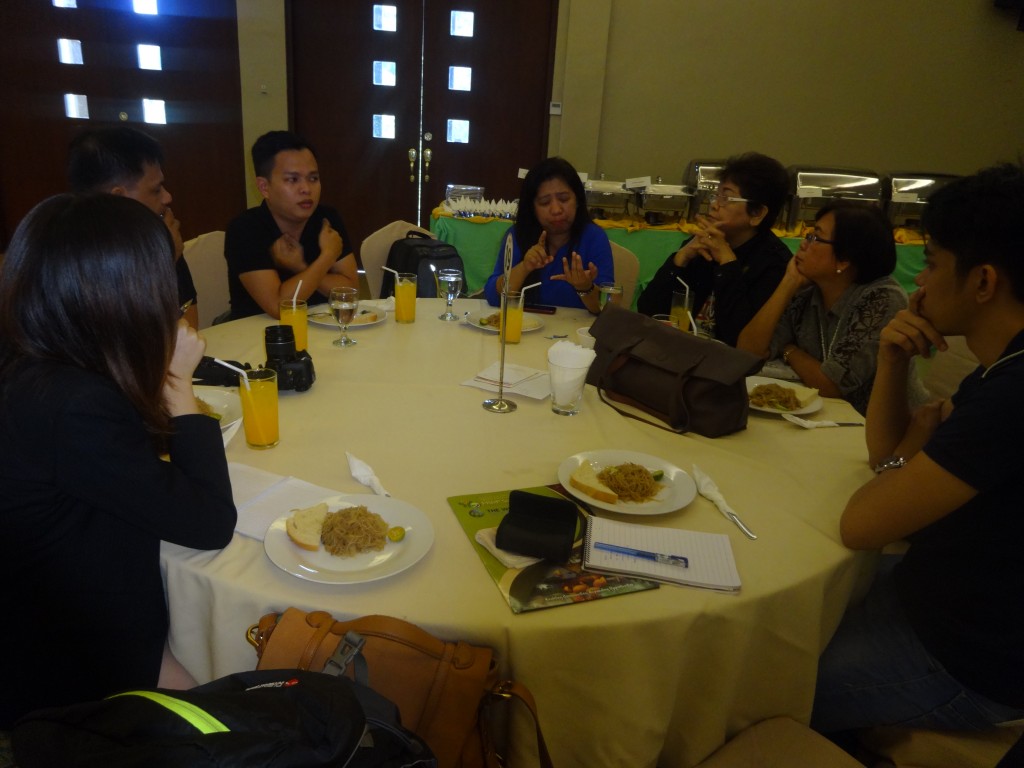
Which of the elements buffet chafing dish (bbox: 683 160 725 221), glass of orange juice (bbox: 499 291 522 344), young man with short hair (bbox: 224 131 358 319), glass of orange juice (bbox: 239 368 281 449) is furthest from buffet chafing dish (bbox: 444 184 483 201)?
glass of orange juice (bbox: 239 368 281 449)

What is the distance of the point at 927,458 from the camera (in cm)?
104

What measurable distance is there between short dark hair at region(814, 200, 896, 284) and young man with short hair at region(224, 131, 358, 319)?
1772 millimetres

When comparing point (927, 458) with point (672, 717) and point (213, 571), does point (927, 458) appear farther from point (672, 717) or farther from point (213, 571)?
point (213, 571)

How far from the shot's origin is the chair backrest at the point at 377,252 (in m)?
3.42

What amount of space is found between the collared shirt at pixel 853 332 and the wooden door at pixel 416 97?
418cm

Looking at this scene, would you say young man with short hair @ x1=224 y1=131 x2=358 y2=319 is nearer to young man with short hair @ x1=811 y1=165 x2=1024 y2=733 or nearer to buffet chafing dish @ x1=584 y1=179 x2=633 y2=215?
young man with short hair @ x1=811 y1=165 x2=1024 y2=733

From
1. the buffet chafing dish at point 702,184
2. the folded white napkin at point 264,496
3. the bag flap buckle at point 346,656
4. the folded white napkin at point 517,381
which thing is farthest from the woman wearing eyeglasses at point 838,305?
the buffet chafing dish at point 702,184

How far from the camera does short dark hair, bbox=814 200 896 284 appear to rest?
1.94m

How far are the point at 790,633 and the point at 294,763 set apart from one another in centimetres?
77

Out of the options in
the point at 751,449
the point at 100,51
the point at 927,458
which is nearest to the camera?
the point at 927,458

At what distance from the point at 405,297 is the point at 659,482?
1247 mm

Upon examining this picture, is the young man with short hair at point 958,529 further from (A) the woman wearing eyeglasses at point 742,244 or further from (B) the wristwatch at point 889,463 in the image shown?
(A) the woman wearing eyeglasses at point 742,244

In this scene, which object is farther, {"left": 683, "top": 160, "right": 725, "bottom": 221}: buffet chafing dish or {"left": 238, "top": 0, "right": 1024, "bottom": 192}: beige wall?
{"left": 238, "top": 0, "right": 1024, "bottom": 192}: beige wall

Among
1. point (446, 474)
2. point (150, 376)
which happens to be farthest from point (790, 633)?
point (150, 376)
